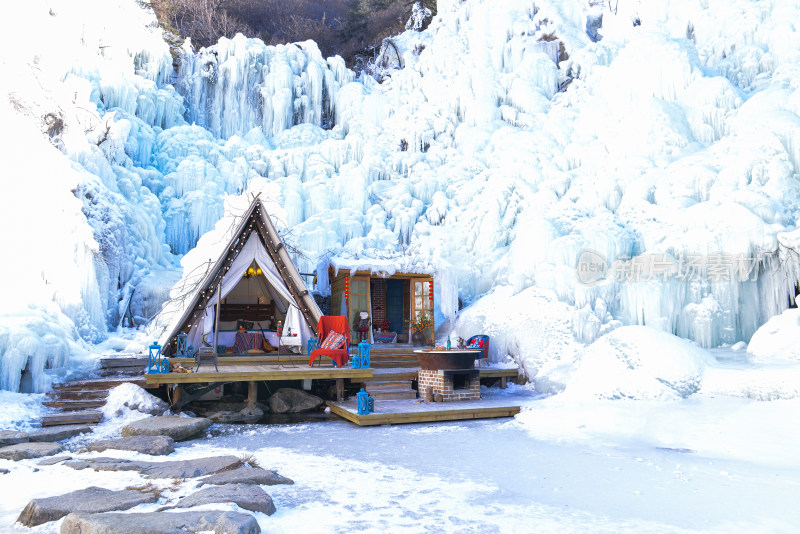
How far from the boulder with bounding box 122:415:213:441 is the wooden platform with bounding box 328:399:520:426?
2.24m

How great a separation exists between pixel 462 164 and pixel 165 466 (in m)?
13.2

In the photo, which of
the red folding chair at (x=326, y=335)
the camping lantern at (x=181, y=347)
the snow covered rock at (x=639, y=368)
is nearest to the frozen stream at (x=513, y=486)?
the snow covered rock at (x=639, y=368)

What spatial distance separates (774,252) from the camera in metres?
9.22

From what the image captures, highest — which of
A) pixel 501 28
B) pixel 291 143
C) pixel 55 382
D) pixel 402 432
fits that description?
pixel 501 28

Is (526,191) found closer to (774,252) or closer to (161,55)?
(774,252)

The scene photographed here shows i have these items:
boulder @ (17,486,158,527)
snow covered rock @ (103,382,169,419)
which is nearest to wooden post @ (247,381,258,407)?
snow covered rock @ (103,382,169,419)

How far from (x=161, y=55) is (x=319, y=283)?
424 inches

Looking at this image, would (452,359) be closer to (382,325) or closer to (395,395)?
(395,395)

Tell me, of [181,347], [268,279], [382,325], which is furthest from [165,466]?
[382,325]

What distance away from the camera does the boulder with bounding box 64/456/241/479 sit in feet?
15.1

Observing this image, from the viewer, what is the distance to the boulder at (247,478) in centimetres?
432

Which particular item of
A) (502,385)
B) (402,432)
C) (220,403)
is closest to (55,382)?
(220,403)

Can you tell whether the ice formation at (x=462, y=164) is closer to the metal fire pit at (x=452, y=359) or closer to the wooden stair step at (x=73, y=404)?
the wooden stair step at (x=73, y=404)

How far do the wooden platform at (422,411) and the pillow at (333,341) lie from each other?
129 centimetres
